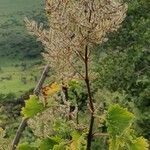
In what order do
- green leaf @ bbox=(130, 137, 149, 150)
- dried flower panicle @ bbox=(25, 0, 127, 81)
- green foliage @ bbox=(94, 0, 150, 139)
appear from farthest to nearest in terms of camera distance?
1. green foliage @ bbox=(94, 0, 150, 139)
2. green leaf @ bbox=(130, 137, 149, 150)
3. dried flower panicle @ bbox=(25, 0, 127, 81)

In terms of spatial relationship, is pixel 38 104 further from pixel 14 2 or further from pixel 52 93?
pixel 14 2

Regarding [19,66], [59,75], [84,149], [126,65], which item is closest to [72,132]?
[84,149]

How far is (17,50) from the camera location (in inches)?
3565

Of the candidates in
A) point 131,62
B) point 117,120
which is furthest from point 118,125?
point 131,62

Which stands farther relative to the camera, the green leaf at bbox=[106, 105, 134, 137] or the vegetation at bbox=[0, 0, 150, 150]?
the green leaf at bbox=[106, 105, 134, 137]

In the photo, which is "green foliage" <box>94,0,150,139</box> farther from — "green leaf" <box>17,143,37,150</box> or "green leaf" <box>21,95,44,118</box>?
"green leaf" <box>21,95,44,118</box>

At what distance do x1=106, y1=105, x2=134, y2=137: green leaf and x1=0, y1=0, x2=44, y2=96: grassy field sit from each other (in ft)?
190

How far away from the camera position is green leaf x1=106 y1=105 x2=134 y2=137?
337 centimetres

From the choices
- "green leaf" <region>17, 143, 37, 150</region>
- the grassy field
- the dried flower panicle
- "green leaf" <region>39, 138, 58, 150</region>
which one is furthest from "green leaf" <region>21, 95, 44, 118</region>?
the grassy field

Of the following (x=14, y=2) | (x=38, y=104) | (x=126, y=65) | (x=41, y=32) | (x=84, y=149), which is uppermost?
(x=14, y=2)

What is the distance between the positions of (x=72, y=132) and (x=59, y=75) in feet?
1.13

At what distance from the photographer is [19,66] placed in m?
83.9

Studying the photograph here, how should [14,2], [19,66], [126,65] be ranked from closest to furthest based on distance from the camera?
1. [126,65]
2. [19,66]
3. [14,2]

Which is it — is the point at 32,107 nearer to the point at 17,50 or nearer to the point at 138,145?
the point at 138,145
